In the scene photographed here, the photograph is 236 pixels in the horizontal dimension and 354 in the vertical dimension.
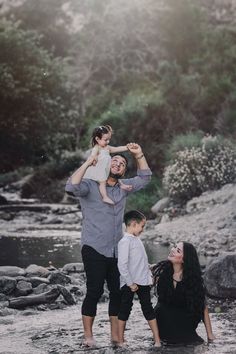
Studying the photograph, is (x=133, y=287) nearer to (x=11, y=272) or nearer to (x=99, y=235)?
(x=99, y=235)

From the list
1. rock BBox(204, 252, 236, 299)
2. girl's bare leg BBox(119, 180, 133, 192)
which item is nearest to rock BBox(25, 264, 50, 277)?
rock BBox(204, 252, 236, 299)

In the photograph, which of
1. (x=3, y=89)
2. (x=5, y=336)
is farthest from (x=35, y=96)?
(x=5, y=336)

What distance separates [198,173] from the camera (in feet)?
64.5

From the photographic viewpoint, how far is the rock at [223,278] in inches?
335

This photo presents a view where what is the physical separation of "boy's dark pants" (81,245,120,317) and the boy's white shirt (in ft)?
0.60

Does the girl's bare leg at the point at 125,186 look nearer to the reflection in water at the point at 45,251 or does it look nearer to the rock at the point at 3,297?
the rock at the point at 3,297

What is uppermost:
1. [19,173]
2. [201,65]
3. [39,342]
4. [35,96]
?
[201,65]

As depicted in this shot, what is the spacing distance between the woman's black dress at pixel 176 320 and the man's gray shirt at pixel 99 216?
713mm

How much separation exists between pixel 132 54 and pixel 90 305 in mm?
33174

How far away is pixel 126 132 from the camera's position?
1046 inches

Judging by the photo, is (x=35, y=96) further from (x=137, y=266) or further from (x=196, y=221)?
(x=137, y=266)

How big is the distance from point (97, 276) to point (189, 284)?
0.90m

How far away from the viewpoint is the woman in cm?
621

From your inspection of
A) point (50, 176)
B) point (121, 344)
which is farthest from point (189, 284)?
point (50, 176)
